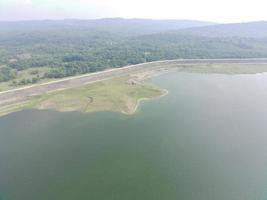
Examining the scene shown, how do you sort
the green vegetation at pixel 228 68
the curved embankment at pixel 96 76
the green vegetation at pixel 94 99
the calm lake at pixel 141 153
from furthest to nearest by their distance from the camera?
the green vegetation at pixel 228 68, the curved embankment at pixel 96 76, the green vegetation at pixel 94 99, the calm lake at pixel 141 153

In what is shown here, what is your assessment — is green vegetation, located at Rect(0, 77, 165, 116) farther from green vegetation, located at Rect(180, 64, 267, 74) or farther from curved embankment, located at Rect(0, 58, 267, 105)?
green vegetation, located at Rect(180, 64, 267, 74)

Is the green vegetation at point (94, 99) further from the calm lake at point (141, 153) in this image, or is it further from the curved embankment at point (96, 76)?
the calm lake at point (141, 153)

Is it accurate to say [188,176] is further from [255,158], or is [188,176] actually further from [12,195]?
[12,195]

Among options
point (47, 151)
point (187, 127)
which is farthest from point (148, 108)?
point (47, 151)

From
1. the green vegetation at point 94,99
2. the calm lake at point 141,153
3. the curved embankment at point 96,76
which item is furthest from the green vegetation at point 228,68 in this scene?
the calm lake at point 141,153

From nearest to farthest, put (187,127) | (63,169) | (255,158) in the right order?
(63,169)
(255,158)
(187,127)
